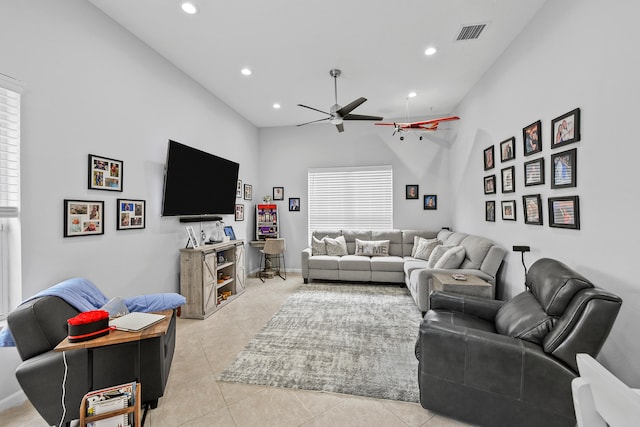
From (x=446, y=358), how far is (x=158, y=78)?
4219 millimetres

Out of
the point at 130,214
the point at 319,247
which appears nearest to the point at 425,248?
the point at 319,247

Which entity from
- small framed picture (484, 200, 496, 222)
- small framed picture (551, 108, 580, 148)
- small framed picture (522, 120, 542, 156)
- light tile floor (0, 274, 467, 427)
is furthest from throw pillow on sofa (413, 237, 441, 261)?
light tile floor (0, 274, 467, 427)

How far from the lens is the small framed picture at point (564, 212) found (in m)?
2.23

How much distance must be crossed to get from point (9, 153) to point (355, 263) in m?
4.50

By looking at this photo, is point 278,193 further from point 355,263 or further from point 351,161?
point 355,263

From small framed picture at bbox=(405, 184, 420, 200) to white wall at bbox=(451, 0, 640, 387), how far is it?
8.99ft

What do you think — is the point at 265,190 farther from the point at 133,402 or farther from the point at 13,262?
the point at 133,402

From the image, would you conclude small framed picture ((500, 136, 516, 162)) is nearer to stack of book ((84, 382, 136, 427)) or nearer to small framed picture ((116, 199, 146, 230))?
stack of book ((84, 382, 136, 427))

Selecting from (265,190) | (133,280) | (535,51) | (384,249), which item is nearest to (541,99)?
(535,51)

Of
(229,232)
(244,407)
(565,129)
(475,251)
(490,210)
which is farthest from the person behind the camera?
(229,232)

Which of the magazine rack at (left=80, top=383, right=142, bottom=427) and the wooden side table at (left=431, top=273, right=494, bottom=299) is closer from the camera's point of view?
the magazine rack at (left=80, top=383, right=142, bottom=427)

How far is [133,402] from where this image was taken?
1.68m

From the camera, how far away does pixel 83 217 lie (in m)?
2.54

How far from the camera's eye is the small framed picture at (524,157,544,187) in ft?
8.82
